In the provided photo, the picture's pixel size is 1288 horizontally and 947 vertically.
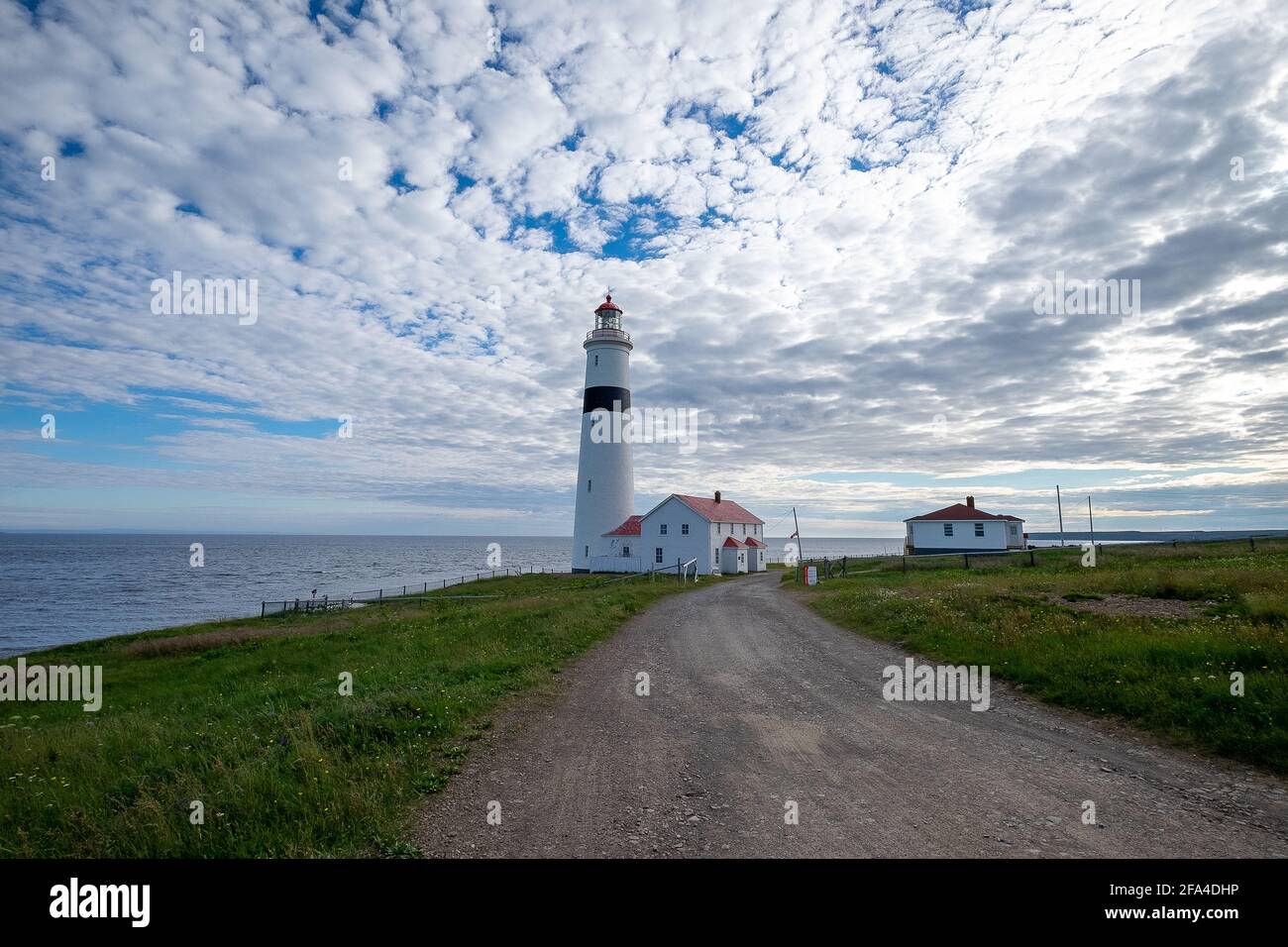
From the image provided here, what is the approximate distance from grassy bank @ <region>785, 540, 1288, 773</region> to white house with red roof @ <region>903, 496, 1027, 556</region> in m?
34.3

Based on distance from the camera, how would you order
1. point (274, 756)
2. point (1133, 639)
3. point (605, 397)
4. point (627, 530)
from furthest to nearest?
point (627, 530) → point (605, 397) → point (1133, 639) → point (274, 756)

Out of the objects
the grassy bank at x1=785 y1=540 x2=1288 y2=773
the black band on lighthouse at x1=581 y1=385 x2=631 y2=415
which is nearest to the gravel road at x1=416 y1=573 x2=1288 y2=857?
the grassy bank at x1=785 y1=540 x2=1288 y2=773

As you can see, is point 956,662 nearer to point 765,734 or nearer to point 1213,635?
point 1213,635

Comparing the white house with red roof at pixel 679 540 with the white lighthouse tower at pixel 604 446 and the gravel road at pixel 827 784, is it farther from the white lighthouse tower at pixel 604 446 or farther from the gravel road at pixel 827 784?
the gravel road at pixel 827 784

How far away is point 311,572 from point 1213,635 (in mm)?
98167

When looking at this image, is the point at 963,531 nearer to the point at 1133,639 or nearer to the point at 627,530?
the point at 627,530

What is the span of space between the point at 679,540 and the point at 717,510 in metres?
4.71

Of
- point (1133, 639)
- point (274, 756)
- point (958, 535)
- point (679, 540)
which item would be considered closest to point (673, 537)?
point (679, 540)

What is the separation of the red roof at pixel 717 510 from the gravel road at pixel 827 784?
35.4m

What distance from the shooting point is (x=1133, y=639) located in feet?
36.8

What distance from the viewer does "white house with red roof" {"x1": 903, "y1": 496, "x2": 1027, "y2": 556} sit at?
5422 cm

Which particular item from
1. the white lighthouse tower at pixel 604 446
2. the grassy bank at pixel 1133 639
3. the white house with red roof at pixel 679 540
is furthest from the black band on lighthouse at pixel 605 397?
the grassy bank at pixel 1133 639

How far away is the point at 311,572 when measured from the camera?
90.8 meters
